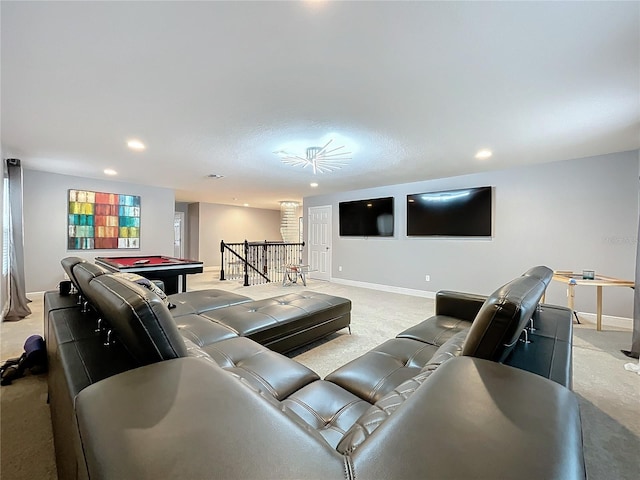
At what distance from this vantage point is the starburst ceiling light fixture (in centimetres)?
346

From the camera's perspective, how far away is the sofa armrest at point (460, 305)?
8.17 ft

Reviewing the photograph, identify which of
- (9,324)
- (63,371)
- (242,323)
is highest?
(63,371)

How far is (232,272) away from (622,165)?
8444 millimetres

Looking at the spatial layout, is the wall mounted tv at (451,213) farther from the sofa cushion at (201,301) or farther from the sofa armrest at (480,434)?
the sofa armrest at (480,434)

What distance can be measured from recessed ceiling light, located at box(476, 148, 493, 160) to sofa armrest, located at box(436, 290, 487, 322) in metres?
2.04

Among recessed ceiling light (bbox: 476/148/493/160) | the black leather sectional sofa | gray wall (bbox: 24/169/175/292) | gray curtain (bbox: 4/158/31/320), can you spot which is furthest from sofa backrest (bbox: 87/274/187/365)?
gray wall (bbox: 24/169/175/292)

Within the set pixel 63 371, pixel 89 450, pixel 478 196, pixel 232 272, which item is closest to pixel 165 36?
pixel 63 371

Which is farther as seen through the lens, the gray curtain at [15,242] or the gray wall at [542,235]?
the gray curtain at [15,242]

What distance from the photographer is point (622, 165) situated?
3.65m

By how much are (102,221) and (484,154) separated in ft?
22.8

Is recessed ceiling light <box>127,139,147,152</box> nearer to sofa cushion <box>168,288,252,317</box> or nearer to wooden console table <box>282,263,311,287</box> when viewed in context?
sofa cushion <box>168,288,252,317</box>

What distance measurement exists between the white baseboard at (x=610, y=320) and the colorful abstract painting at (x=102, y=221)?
8100mm

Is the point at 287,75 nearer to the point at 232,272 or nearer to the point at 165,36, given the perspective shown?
the point at 165,36

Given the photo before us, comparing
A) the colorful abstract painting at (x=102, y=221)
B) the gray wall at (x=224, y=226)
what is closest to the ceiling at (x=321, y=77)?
the colorful abstract painting at (x=102, y=221)
